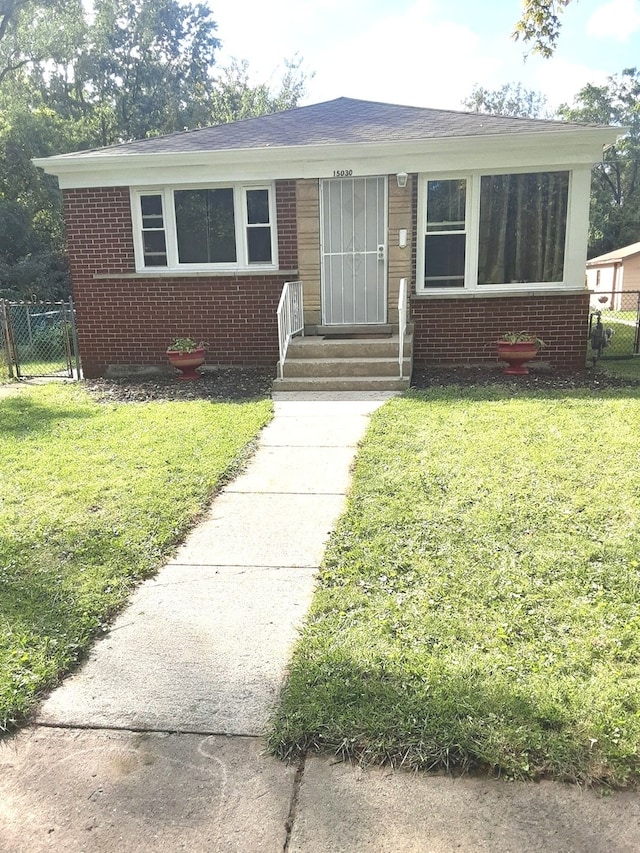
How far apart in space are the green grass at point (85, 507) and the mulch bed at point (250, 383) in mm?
887

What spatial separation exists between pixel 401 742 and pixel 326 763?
26cm

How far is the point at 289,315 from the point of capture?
9367 mm

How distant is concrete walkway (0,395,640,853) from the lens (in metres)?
1.86

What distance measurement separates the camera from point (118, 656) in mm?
2779

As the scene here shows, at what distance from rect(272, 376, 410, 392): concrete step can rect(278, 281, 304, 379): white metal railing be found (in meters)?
0.36

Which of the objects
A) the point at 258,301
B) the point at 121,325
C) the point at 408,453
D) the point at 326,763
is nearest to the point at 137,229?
the point at 121,325

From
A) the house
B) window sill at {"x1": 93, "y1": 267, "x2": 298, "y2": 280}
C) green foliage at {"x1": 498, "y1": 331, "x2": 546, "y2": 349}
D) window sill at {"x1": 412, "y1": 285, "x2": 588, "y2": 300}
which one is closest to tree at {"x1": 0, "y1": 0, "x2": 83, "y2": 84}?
the house

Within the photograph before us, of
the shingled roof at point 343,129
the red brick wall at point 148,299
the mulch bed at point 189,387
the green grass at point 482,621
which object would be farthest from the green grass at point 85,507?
the shingled roof at point 343,129

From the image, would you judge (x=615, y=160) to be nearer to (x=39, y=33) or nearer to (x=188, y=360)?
(x=39, y=33)

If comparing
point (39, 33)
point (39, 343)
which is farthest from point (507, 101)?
point (39, 343)

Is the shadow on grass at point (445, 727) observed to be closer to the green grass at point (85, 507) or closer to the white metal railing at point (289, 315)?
the green grass at point (85, 507)

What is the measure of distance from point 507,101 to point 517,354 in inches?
1979

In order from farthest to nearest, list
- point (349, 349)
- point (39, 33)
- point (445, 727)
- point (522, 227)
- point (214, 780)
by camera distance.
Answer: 1. point (39, 33)
2. point (522, 227)
3. point (349, 349)
4. point (445, 727)
5. point (214, 780)

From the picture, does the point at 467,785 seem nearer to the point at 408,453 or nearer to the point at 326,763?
the point at 326,763
